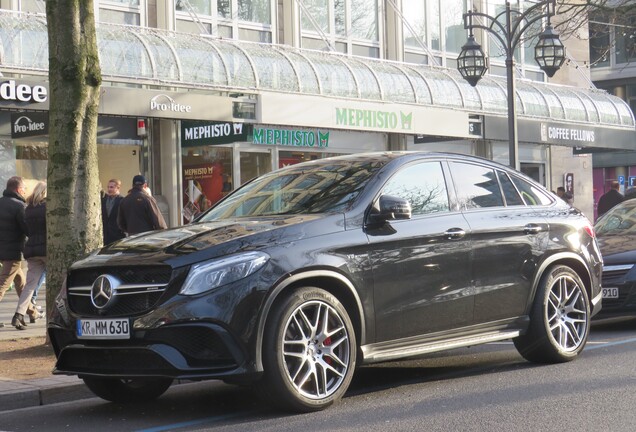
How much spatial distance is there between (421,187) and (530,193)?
140cm

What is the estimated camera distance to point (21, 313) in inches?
504

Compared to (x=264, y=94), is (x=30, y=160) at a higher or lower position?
lower

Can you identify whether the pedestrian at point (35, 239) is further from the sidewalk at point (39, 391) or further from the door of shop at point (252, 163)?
the door of shop at point (252, 163)

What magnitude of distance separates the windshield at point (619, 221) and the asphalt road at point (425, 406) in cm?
385

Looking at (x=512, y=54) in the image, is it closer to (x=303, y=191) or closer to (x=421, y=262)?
(x=303, y=191)

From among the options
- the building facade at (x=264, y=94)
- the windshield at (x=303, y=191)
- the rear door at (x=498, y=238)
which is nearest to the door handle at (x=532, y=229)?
the rear door at (x=498, y=238)

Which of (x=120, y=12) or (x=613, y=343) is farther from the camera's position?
(x=120, y=12)

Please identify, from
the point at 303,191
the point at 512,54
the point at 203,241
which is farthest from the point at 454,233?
the point at 512,54

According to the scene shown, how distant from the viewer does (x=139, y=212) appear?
1438 cm

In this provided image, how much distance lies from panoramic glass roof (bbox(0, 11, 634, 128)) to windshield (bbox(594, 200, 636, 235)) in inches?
324

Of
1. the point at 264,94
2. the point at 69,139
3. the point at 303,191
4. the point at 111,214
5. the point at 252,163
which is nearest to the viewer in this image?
the point at 303,191

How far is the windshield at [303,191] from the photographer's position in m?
7.77

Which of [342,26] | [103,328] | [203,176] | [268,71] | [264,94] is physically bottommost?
[103,328]

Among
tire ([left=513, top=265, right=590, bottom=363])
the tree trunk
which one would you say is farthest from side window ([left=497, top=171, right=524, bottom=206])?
the tree trunk
